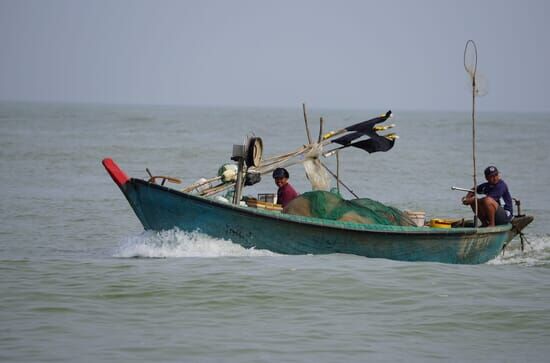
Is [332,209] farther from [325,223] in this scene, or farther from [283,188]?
[283,188]

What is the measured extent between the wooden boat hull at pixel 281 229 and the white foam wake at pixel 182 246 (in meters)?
0.09

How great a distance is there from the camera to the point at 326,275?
12477 millimetres

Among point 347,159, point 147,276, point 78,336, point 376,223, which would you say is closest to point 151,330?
point 78,336

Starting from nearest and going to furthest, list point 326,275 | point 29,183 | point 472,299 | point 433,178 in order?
point 472,299
point 326,275
point 29,183
point 433,178

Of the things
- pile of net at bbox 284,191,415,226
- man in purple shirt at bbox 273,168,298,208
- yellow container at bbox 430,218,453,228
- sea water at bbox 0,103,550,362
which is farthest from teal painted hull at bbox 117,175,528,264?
man in purple shirt at bbox 273,168,298,208

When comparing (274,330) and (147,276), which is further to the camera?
(147,276)

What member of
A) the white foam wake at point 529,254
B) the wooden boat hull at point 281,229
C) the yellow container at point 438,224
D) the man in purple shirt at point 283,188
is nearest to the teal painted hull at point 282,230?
the wooden boat hull at point 281,229

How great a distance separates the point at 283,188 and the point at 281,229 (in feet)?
4.02

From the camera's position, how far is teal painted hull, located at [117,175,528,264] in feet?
42.5

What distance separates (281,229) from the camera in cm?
1304

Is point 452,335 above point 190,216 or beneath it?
beneath

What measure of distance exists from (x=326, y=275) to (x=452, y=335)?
2710 millimetres

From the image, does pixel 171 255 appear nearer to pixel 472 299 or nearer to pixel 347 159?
pixel 472 299

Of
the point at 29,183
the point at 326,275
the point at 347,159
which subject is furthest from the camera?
the point at 347,159
